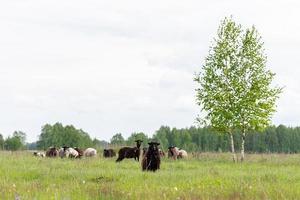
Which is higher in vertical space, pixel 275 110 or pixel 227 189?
pixel 275 110

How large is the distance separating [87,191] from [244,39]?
97.7 ft

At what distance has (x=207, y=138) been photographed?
142m

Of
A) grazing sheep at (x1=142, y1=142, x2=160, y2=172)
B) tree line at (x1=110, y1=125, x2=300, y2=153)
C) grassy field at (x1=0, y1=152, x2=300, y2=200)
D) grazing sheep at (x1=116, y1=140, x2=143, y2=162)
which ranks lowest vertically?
grassy field at (x1=0, y1=152, x2=300, y2=200)

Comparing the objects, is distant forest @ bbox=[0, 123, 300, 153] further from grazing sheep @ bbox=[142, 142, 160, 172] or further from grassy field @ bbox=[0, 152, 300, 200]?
grassy field @ bbox=[0, 152, 300, 200]

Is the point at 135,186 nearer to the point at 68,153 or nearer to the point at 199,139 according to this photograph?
the point at 68,153

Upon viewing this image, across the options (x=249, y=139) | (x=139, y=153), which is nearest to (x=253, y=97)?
(x=139, y=153)

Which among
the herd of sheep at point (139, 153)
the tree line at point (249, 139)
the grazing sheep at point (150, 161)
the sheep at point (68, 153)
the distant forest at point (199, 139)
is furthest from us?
A: the tree line at point (249, 139)

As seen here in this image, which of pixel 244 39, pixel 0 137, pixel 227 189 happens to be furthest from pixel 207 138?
pixel 227 189

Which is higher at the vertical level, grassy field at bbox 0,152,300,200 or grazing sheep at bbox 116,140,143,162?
grazing sheep at bbox 116,140,143,162

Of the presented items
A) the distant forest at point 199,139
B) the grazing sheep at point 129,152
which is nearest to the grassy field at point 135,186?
the grazing sheep at point 129,152

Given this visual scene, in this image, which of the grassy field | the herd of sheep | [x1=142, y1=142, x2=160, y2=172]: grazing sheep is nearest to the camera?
the grassy field

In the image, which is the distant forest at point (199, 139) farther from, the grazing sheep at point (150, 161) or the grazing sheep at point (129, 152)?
the grazing sheep at point (150, 161)

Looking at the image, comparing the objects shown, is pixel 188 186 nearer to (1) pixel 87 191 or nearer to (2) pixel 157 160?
(1) pixel 87 191

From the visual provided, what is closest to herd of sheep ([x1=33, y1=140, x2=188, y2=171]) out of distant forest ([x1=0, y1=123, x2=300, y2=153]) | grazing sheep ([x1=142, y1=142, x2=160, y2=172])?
grazing sheep ([x1=142, y1=142, x2=160, y2=172])
